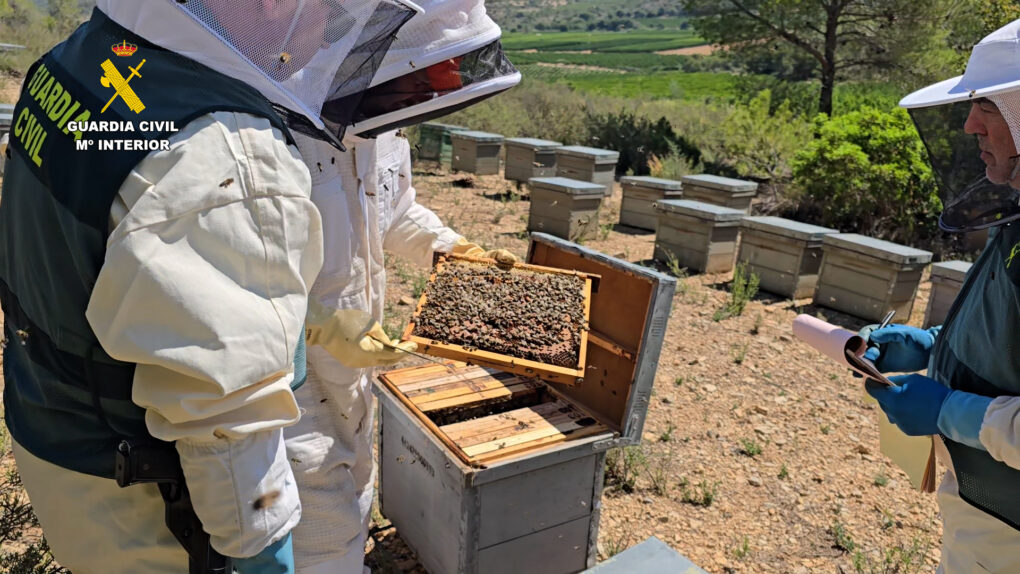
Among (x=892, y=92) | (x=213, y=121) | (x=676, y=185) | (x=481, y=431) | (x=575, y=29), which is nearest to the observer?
(x=213, y=121)

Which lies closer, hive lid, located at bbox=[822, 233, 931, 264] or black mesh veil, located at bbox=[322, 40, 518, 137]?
black mesh veil, located at bbox=[322, 40, 518, 137]

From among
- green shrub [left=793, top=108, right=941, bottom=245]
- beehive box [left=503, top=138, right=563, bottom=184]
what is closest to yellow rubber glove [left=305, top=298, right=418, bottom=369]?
green shrub [left=793, top=108, right=941, bottom=245]

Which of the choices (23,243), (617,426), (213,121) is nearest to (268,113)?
(213,121)

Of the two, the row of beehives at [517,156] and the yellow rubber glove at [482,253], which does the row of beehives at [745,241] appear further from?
the yellow rubber glove at [482,253]

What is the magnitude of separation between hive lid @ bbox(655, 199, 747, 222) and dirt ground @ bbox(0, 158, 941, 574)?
1205 mm

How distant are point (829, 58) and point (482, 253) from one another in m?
11.4

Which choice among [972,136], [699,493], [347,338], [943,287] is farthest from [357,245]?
[943,287]

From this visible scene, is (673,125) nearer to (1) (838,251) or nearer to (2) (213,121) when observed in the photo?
(1) (838,251)

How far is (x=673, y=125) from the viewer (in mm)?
15047

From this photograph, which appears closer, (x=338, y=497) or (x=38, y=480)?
(x=38, y=480)

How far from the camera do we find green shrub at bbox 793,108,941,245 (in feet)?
27.1

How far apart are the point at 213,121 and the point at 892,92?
13627 millimetres

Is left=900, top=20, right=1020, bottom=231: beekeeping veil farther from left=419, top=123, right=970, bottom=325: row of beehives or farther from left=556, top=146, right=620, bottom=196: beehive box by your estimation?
left=556, top=146, right=620, bottom=196: beehive box

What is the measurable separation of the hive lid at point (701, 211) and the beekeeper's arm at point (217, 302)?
6429 millimetres
